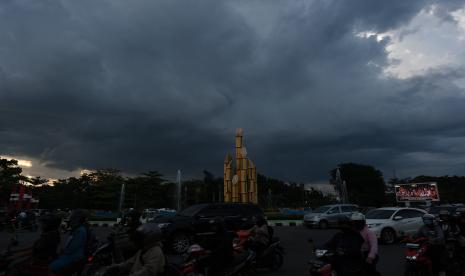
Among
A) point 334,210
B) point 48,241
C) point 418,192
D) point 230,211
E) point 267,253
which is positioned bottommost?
point 267,253

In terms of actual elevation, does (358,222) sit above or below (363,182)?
below

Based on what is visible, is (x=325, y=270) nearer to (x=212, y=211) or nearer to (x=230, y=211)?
(x=212, y=211)

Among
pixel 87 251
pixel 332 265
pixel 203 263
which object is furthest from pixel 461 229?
pixel 87 251

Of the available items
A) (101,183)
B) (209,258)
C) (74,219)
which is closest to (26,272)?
(74,219)

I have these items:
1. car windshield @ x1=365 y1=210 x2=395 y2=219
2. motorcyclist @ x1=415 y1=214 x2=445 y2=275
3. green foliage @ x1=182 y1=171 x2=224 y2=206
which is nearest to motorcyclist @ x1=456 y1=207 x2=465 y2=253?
motorcyclist @ x1=415 y1=214 x2=445 y2=275

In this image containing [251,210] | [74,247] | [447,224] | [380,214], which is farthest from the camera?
[380,214]

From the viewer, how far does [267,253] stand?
340 inches

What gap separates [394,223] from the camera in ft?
48.5

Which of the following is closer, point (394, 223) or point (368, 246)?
point (368, 246)

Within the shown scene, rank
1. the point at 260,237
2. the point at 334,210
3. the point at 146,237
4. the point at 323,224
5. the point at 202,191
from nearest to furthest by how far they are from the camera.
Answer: the point at 146,237, the point at 260,237, the point at 323,224, the point at 334,210, the point at 202,191

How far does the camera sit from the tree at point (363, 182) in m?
85.0

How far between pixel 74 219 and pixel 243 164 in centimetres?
4076

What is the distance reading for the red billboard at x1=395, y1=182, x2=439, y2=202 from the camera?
144 feet

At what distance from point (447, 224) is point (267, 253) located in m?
3.94
